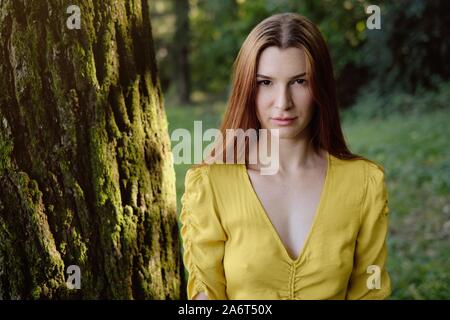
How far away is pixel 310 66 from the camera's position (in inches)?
67.4

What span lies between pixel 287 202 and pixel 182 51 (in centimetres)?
1482

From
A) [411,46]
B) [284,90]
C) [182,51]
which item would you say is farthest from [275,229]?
[182,51]

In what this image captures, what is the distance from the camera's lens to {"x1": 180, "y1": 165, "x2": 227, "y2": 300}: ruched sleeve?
1808mm

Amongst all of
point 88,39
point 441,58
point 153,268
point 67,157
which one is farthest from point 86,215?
point 441,58

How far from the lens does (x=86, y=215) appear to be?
5.89ft

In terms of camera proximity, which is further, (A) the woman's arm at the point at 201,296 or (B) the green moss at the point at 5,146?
(A) the woman's arm at the point at 201,296

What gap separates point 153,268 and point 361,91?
1089 centimetres

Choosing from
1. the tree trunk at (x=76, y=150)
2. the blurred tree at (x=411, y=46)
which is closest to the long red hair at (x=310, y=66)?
the tree trunk at (x=76, y=150)

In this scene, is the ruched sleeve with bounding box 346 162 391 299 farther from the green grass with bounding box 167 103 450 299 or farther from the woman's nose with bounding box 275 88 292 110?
the green grass with bounding box 167 103 450 299

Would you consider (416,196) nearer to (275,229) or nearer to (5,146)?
(275,229)

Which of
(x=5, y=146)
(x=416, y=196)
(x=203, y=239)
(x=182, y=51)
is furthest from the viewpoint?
(x=182, y=51)

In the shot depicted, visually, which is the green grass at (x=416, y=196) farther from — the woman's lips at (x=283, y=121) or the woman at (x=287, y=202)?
the woman's lips at (x=283, y=121)

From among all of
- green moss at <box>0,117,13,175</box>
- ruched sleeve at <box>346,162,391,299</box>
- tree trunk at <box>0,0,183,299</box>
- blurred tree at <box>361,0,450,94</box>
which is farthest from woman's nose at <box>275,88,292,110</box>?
blurred tree at <box>361,0,450,94</box>

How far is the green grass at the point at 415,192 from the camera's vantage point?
376 centimetres
